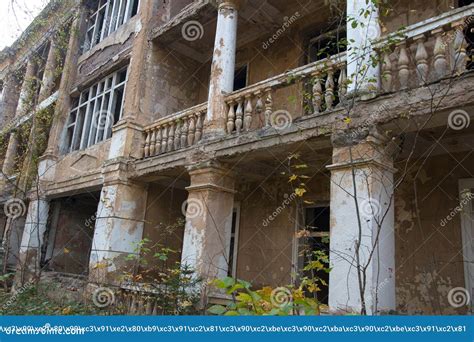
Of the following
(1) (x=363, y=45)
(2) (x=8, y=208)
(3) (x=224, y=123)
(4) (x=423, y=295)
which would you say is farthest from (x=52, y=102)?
(4) (x=423, y=295)

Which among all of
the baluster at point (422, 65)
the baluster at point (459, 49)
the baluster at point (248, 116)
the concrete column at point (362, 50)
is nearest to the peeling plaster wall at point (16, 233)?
the baluster at point (248, 116)

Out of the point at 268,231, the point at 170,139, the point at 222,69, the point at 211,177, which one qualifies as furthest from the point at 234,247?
the point at 222,69

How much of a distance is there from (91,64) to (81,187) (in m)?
3.65

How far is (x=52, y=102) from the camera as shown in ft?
40.1

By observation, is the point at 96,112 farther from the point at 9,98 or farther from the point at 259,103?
the point at 9,98

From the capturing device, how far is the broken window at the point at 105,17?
1030 centimetres

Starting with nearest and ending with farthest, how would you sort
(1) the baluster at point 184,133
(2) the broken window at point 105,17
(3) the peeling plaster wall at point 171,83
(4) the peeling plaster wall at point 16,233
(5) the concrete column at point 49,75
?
1. (1) the baluster at point 184,133
2. (3) the peeling plaster wall at point 171,83
3. (2) the broken window at point 105,17
4. (5) the concrete column at point 49,75
5. (4) the peeling plaster wall at point 16,233

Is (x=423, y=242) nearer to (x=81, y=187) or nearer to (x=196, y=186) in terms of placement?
(x=196, y=186)

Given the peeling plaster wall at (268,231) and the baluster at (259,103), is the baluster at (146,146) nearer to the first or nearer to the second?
the peeling plaster wall at (268,231)

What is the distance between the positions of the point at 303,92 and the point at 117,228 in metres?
4.68

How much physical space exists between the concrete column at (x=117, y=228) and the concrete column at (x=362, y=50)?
496cm

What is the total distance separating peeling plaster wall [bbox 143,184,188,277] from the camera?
848 centimetres

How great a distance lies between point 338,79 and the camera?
541 cm

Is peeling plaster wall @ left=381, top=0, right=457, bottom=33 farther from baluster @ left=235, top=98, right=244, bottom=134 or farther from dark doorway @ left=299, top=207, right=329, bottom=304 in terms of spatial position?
dark doorway @ left=299, top=207, right=329, bottom=304
